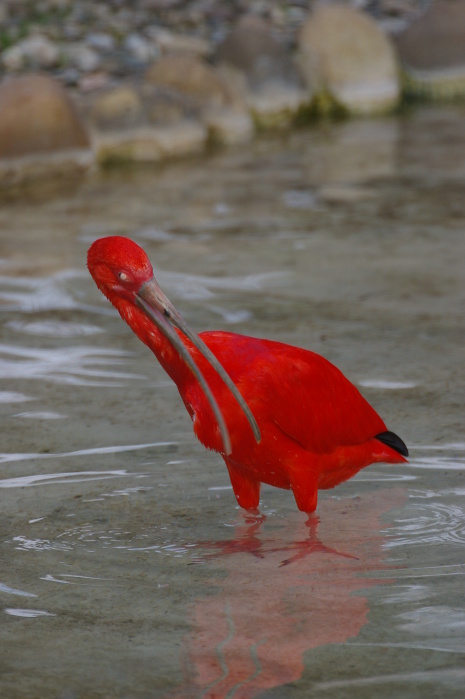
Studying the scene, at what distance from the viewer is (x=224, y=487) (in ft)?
12.5

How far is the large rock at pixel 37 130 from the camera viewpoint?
863cm

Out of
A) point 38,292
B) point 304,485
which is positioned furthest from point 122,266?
point 38,292

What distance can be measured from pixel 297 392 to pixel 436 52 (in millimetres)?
8979

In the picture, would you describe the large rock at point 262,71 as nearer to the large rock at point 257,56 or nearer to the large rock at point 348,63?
the large rock at point 257,56

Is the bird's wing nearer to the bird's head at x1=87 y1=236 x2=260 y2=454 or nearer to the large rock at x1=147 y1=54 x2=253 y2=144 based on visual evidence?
the bird's head at x1=87 y1=236 x2=260 y2=454

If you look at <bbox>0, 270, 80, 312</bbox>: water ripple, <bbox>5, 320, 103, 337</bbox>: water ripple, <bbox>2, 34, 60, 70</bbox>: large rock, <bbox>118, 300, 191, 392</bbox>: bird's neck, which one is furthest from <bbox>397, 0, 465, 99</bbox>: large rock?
<bbox>118, 300, 191, 392</bbox>: bird's neck

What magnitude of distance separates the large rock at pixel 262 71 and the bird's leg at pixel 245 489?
7673 mm

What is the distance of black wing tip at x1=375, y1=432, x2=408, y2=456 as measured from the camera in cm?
351

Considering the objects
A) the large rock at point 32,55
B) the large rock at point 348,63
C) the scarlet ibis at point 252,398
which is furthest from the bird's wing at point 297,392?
the large rock at point 32,55

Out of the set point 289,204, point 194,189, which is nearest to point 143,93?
point 194,189

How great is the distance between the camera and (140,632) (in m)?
2.84

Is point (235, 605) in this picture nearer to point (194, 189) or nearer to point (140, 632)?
point (140, 632)

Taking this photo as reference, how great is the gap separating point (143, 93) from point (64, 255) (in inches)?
125

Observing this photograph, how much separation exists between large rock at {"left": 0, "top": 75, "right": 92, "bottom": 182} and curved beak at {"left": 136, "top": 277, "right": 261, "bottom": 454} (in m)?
5.82
